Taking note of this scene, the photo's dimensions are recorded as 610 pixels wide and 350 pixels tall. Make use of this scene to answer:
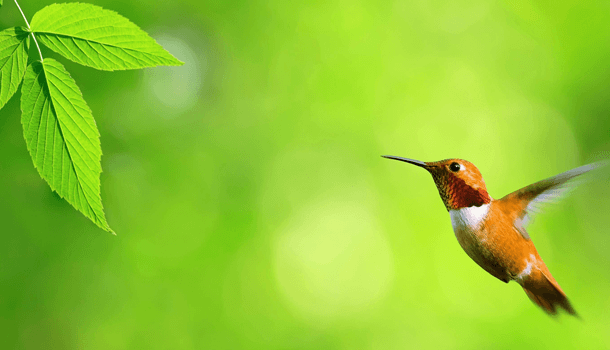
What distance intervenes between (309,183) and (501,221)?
8.02ft

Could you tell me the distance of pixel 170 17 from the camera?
2746mm

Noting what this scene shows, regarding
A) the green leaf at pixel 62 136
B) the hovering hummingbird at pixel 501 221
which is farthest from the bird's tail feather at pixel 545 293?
the green leaf at pixel 62 136

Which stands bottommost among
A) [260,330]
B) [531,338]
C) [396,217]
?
[260,330]

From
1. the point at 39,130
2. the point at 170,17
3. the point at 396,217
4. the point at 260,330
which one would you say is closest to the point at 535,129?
the point at 396,217

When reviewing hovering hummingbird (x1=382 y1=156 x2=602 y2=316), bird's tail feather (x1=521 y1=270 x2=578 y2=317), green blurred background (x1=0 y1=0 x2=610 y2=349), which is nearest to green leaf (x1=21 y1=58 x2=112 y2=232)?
hovering hummingbird (x1=382 y1=156 x2=602 y2=316)

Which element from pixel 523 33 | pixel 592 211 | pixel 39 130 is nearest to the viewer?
pixel 39 130

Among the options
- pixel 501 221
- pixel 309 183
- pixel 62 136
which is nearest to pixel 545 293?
pixel 501 221

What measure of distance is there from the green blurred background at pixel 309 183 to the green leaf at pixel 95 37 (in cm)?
216

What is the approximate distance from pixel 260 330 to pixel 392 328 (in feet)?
2.67

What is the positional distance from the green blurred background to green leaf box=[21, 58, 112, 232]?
2.17 meters

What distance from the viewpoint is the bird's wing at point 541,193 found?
0.98ft

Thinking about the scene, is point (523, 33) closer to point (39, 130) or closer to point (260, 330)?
point (260, 330)

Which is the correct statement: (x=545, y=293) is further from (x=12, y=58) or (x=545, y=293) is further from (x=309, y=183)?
(x=309, y=183)

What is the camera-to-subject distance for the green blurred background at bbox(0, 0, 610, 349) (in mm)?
2467
